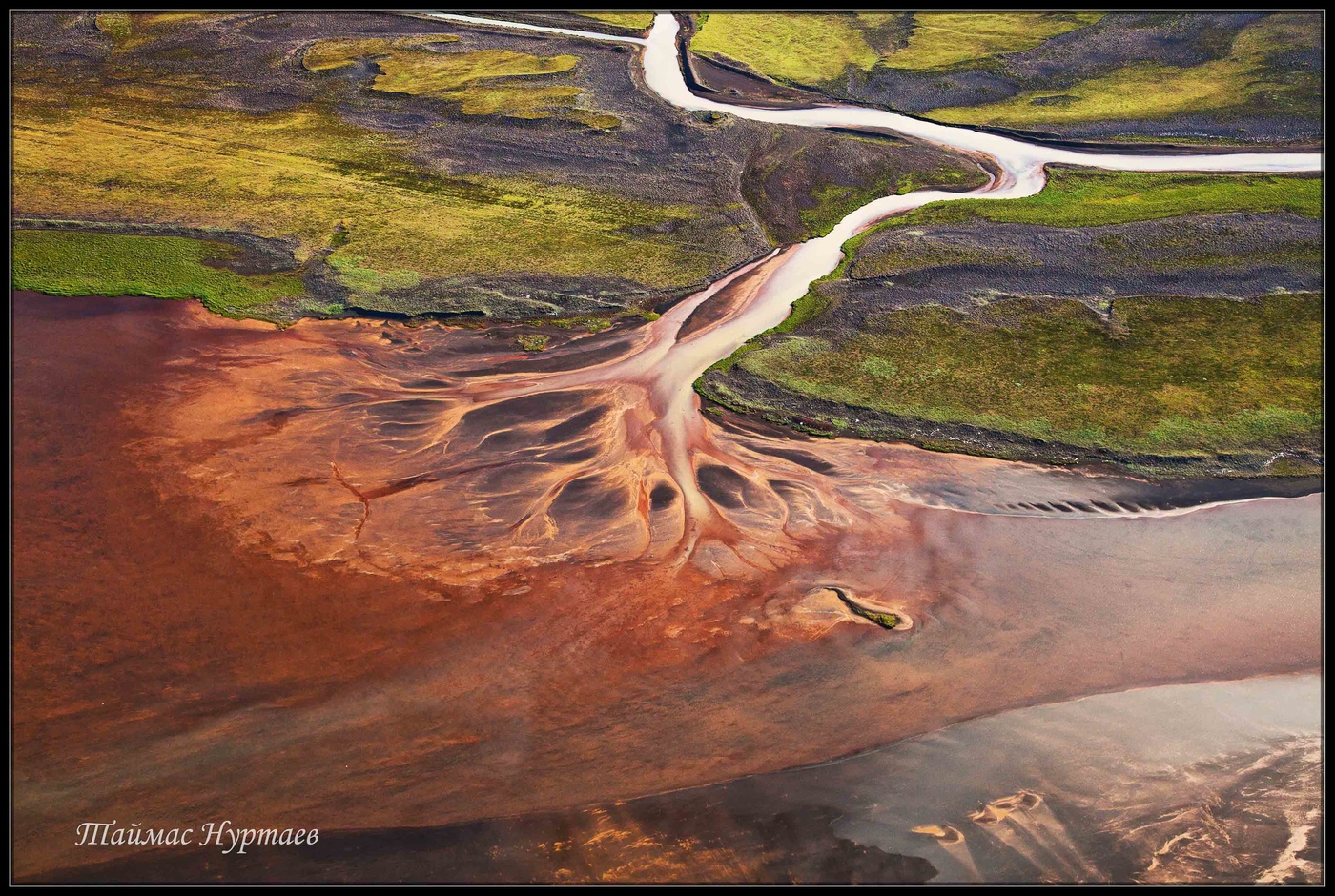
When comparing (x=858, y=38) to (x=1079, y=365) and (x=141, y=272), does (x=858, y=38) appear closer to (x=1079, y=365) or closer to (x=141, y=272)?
(x=1079, y=365)

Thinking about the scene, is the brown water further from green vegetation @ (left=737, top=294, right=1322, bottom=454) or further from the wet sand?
green vegetation @ (left=737, top=294, right=1322, bottom=454)

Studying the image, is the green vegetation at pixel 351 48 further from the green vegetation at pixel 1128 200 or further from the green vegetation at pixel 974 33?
the green vegetation at pixel 1128 200

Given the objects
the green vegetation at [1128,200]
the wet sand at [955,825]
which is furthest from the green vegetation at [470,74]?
the wet sand at [955,825]

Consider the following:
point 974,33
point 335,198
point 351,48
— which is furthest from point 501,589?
point 974,33

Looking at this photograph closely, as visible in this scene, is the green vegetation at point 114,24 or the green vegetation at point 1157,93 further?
the green vegetation at point 114,24

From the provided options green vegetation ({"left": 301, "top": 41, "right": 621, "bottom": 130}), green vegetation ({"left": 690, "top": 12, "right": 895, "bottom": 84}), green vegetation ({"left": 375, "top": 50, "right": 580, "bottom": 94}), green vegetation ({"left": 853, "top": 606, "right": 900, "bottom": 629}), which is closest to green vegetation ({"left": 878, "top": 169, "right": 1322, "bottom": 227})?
green vegetation ({"left": 690, "top": 12, "right": 895, "bottom": 84})

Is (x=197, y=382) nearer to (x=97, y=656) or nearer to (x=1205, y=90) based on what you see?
(x=97, y=656)

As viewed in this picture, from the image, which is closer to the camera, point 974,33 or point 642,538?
point 642,538
